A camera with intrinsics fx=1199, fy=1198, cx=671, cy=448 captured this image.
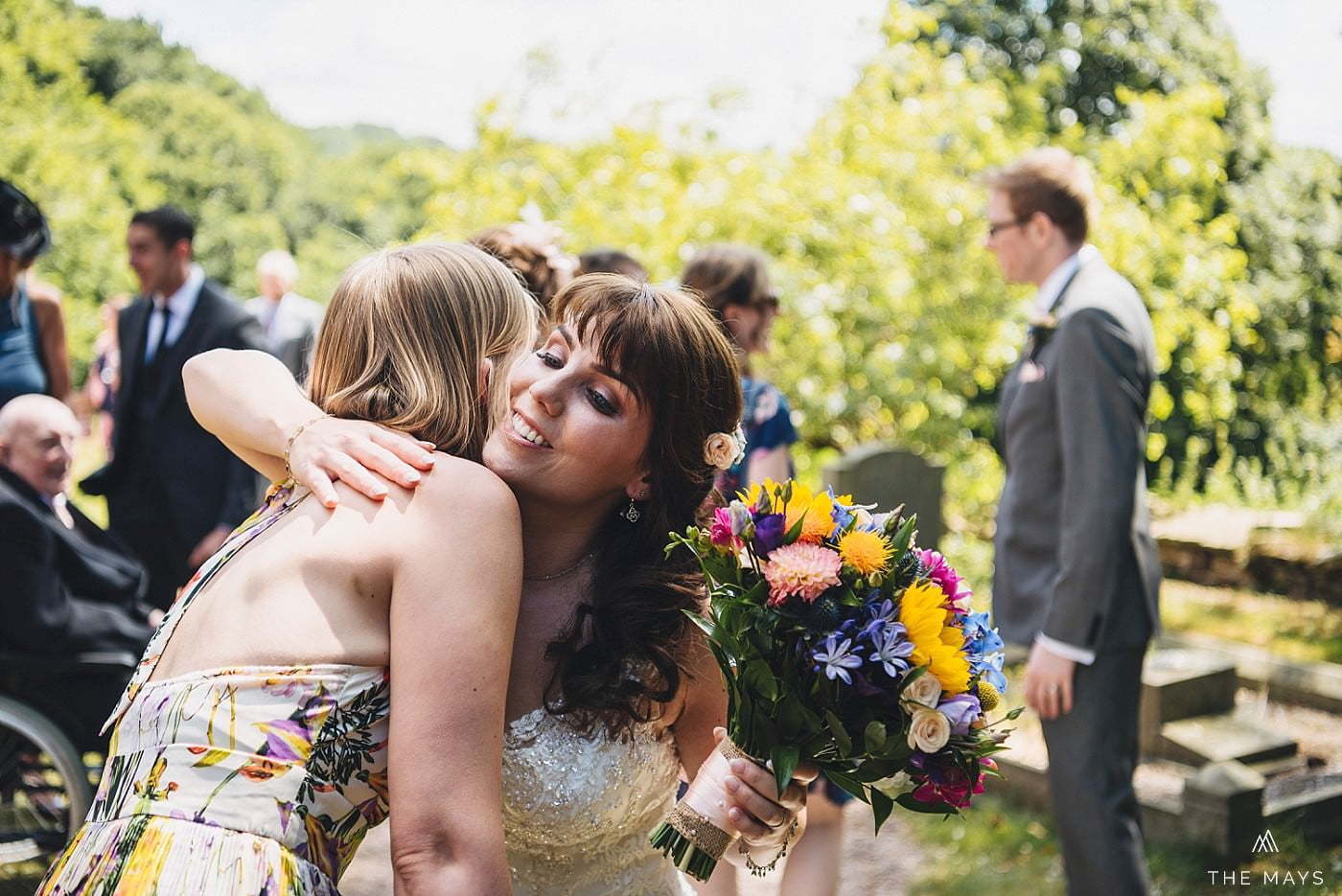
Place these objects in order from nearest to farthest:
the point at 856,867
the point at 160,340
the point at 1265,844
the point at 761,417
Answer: the point at 761,417 < the point at 1265,844 < the point at 856,867 < the point at 160,340

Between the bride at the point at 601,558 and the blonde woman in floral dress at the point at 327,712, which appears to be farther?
the bride at the point at 601,558

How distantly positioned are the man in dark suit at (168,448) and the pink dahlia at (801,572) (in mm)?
4362

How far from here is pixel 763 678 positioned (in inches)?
74.0

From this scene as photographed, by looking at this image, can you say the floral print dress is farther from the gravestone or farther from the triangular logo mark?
the gravestone

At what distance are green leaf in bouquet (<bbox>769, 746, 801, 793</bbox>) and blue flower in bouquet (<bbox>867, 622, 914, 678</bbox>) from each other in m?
0.20

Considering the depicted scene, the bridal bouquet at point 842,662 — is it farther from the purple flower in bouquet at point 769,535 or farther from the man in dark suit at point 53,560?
the man in dark suit at point 53,560

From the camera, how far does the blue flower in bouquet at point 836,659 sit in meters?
1.81

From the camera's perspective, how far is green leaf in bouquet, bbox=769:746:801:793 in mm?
1869

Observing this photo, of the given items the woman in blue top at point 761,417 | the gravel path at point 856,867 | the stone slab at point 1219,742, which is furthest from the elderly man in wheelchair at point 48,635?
the stone slab at point 1219,742

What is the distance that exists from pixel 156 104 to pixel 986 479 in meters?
20.7

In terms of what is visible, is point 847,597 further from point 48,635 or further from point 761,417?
point 48,635

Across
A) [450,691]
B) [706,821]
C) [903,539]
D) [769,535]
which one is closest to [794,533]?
[769,535]

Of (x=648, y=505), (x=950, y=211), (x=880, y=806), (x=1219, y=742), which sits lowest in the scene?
(x=1219, y=742)

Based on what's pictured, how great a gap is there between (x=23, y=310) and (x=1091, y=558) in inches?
187
